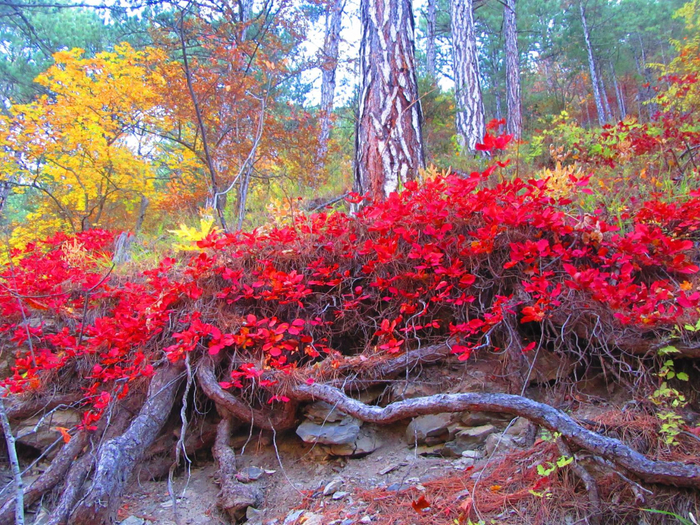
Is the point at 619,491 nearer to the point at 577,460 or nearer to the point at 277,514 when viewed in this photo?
the point at 577,460

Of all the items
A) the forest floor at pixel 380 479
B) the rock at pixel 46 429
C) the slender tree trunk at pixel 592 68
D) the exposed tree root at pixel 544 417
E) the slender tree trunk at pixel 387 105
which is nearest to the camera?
the exposed tree root at pixel 544 417

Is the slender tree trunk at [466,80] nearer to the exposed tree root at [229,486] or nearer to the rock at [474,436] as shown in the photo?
the rock at [474,436]

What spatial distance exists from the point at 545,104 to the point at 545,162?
7.30 meters

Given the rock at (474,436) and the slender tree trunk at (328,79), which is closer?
the rock at (474,436)

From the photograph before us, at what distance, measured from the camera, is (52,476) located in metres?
2.56

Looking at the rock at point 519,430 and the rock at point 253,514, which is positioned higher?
the rock at point 519,430

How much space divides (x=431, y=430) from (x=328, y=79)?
11.5 m

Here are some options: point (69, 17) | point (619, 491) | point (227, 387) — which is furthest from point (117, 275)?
point (69, 17)

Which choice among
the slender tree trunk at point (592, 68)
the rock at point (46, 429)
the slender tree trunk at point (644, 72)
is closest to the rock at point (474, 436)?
the rock at point (46, 429)

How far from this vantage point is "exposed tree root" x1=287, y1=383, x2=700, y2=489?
1521 mm

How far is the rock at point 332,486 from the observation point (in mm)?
2274

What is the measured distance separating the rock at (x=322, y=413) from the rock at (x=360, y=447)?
0.52 ft

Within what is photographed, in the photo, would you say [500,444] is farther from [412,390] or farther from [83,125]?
[83,125]

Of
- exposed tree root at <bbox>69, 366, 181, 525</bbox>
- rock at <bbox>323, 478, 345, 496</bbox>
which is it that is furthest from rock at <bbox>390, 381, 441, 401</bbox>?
exposed tree root at <bbox>69, 366, 181, 525</bbox>
